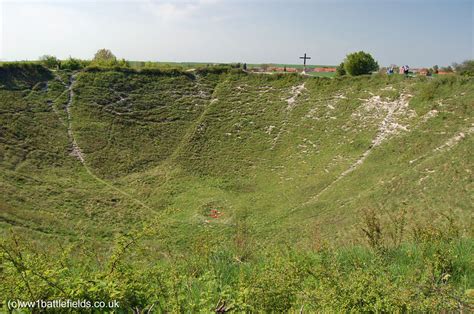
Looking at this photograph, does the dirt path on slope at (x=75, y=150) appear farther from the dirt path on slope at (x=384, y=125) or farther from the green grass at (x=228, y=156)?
the dirt path on slope at (x=384, y=125)

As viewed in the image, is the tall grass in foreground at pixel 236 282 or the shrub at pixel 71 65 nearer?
the tall grass in foreground at pixel 236 282

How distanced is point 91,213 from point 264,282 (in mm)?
20708

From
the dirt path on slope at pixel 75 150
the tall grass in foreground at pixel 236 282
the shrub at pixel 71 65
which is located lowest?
the dirt path on slope at pixel 75 150

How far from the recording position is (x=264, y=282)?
13.4ft

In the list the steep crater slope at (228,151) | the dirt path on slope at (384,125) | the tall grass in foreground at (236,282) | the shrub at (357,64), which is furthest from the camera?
the shrub at (357,64)

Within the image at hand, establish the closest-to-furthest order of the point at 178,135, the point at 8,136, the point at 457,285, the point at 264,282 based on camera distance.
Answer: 1. the point at 264,282
2. the point at 457,285
3. the point at 8,136
4. the point at 178,135

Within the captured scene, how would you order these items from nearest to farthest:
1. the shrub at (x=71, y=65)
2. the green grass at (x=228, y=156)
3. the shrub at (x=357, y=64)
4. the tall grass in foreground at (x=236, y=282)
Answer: the tall grass in foreground at (x=236, y=282), the green grass at (x=228, y=156), the shrub at (x=71, y=65), the shrub at (x=357, y=64)

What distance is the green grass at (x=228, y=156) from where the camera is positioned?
19.3m

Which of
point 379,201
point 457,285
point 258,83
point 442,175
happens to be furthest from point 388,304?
point 258,83

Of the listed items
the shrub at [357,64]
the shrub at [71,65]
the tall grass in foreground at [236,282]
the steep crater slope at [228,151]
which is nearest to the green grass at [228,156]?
the steep crater slope at [228,151]

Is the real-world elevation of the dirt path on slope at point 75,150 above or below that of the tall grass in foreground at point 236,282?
below

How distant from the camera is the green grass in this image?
19297 millimetres

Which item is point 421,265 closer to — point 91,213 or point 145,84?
point 91,213

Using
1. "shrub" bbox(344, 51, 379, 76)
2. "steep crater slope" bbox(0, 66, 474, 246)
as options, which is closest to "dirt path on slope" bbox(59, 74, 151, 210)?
"steep crater slope" bbox(0, 66, 474, 246)
